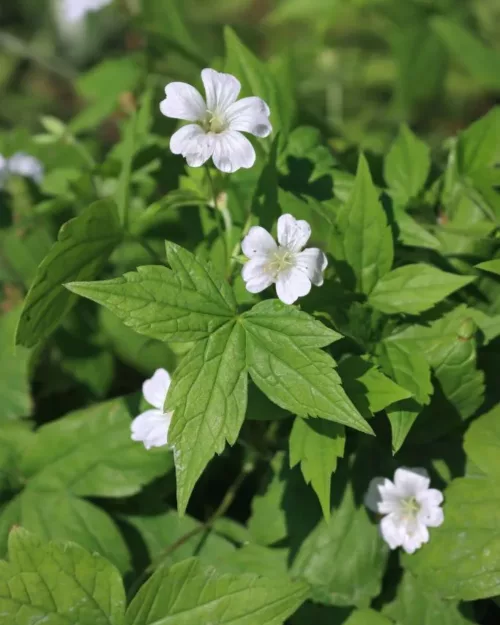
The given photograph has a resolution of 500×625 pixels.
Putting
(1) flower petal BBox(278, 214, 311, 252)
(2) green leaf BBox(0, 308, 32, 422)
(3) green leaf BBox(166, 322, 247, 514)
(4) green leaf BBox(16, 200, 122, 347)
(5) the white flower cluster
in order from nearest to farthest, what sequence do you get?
(3) green leaf BBox(166, 322, 247, 514)
(1) flower petal BBox(278, 214, 311, 252)
(4) green leaf BBox(16, 200, 122, 347)
(2) green leaf BBox(0, 308, 32, 422)
(5) the white flower cluster

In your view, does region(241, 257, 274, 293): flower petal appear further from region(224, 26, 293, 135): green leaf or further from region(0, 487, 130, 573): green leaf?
region(0, 487, 130, 573): green leaf

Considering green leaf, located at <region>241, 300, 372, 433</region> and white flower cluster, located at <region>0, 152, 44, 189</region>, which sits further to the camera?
white flower cluster, located at <region>0, 152, 44, 189</region>

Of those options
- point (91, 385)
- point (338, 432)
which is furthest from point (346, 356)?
point (91, 385)

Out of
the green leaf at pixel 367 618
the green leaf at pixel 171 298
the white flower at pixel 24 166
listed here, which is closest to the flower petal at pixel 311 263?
the green leaf at pixel 171 298

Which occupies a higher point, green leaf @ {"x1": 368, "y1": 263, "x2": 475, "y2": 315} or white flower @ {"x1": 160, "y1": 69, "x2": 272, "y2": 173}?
white flower @ {"x1": 160, "y1": 69, "x2": 272, "y2": 173}

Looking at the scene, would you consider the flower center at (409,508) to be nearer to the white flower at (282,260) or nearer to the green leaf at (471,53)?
the white flower at (282,260)

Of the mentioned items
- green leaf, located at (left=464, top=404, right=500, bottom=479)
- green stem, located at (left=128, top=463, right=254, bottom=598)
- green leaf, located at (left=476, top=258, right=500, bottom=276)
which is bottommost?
green stem, located at (left=128, top=463, right=254, bottom=598)

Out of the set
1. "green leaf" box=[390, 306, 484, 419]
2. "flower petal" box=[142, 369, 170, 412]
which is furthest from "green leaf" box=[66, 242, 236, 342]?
"green leaf" box=[390, 306, 484, 419]
